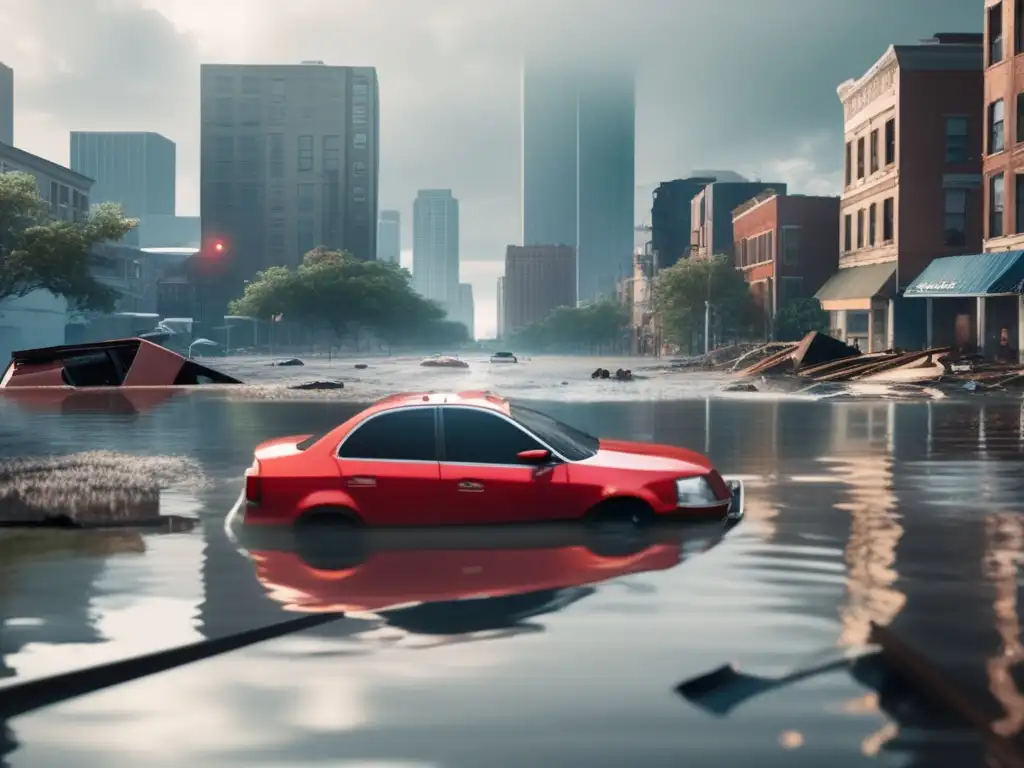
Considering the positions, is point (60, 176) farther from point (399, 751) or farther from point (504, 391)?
point (399, 751)

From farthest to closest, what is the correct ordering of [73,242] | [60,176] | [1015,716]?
1. [60,176]
2. [73,242]
3. [1015,716]

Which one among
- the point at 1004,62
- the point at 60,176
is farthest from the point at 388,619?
the point at 60,176

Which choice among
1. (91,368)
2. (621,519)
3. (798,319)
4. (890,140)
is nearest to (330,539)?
(621,519)

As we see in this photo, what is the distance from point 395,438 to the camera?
1252 cm

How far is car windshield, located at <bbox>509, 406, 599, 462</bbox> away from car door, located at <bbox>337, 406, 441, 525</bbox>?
2.88ft

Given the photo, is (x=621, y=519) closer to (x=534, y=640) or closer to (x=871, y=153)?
(x=534, y=640)

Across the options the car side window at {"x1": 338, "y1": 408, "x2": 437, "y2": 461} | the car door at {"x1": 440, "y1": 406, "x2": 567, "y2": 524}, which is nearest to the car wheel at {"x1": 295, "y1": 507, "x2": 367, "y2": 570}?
the car side window at {"x1": 338, "y1": 408, "x2": 437, "y2": 461}

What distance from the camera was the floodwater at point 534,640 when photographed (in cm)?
617

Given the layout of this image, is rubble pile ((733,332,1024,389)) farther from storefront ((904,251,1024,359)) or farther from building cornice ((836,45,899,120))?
building cornice ((836,45,899,120))

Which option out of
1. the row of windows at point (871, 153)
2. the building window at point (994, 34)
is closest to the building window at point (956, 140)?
the row of windows at point (871, 153)

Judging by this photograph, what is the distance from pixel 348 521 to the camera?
12.4m

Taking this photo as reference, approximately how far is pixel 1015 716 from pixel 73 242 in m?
65.4

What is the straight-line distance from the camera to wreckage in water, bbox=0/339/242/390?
1932 inches

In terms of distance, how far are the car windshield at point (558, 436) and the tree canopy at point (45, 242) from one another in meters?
56.1
